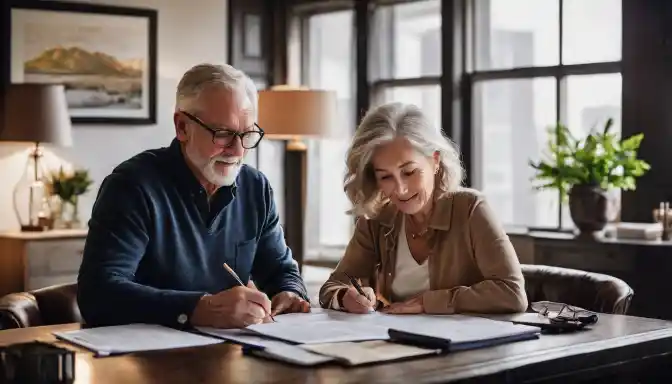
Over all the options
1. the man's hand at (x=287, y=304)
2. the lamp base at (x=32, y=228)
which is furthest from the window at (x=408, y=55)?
the man's hand at (x=287, y=304)

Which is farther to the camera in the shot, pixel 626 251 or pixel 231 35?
pixel 231 35

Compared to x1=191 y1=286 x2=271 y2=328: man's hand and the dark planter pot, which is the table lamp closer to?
the dark planter pot

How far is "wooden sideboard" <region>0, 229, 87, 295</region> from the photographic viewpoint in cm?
561

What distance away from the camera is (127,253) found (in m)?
2.59

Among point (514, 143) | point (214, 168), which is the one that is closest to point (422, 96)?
point (514, 143)

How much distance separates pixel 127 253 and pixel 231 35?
455 centimetres

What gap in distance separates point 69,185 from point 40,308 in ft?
10.9

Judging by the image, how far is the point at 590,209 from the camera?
507 cm

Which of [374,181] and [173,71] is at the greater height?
[173,71]

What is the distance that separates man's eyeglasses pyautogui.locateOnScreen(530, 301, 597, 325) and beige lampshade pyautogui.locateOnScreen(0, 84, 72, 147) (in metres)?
3.68

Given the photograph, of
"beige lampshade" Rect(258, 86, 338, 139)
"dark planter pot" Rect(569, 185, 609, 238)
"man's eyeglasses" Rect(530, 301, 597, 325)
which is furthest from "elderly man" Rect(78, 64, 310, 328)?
"beige lampshade" Rect(258, 86, 338, 139)

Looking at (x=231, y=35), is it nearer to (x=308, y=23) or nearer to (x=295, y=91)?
(x=308, y=23)

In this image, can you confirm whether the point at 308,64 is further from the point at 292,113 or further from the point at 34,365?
the point at 34,365

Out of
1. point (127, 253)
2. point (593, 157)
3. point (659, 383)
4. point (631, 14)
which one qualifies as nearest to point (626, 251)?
point (593, 157)
